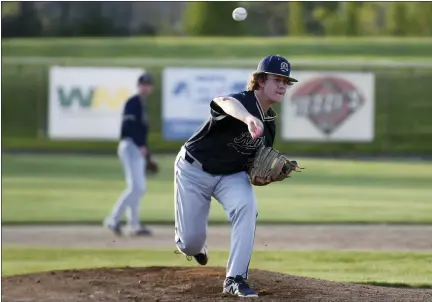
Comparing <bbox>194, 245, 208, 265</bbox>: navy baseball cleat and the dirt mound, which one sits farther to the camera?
<bbox>194, 245, 208, 265</bbox>: navy baseball cleat

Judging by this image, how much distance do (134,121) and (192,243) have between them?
437cm

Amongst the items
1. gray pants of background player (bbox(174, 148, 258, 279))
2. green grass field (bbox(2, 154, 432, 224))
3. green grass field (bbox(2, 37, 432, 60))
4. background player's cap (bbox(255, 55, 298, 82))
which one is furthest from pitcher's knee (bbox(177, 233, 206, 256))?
green grass field (bbox(2, 37, 432, 60))

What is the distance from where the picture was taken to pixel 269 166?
619 centimetres

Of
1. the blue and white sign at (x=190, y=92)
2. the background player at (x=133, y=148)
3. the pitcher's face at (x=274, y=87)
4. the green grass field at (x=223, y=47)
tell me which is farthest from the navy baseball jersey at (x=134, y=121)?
the green grass field at (x=223, y=47)

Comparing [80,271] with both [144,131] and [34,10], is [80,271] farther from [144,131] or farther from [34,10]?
[34,10]

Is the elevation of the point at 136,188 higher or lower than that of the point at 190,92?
lower

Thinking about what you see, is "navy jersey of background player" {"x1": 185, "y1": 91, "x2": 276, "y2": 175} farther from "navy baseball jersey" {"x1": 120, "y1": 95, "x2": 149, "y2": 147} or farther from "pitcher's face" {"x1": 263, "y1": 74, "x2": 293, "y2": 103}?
"navy baseball jersey" {"x1": 120, "y1": 95, "x2": 149, "y2": 147}

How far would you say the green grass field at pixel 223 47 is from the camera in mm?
32094

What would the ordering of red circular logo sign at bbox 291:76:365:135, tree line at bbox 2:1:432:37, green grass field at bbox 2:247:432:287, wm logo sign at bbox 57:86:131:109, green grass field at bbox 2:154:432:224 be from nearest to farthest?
1. green grass field at bbox 2:247:432:287
2. green grass field at bbox 2:154:432:224
3. red circular logo sign at bbox 291:76:365:135
4. wm logo sign at bbox 57:86:131:109
5. tree line at bbox 2:1:432:37

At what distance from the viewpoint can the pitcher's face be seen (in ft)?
20.2

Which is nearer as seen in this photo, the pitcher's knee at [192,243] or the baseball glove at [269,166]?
the baseball glove at [269,166]

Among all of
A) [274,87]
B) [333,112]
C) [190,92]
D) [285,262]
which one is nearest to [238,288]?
[274,87]

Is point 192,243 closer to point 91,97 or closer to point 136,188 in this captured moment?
point 136,188

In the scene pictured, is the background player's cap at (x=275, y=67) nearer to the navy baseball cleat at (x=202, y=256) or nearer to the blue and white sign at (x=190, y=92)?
the navy baseball cleat at (x=202, y=256)
